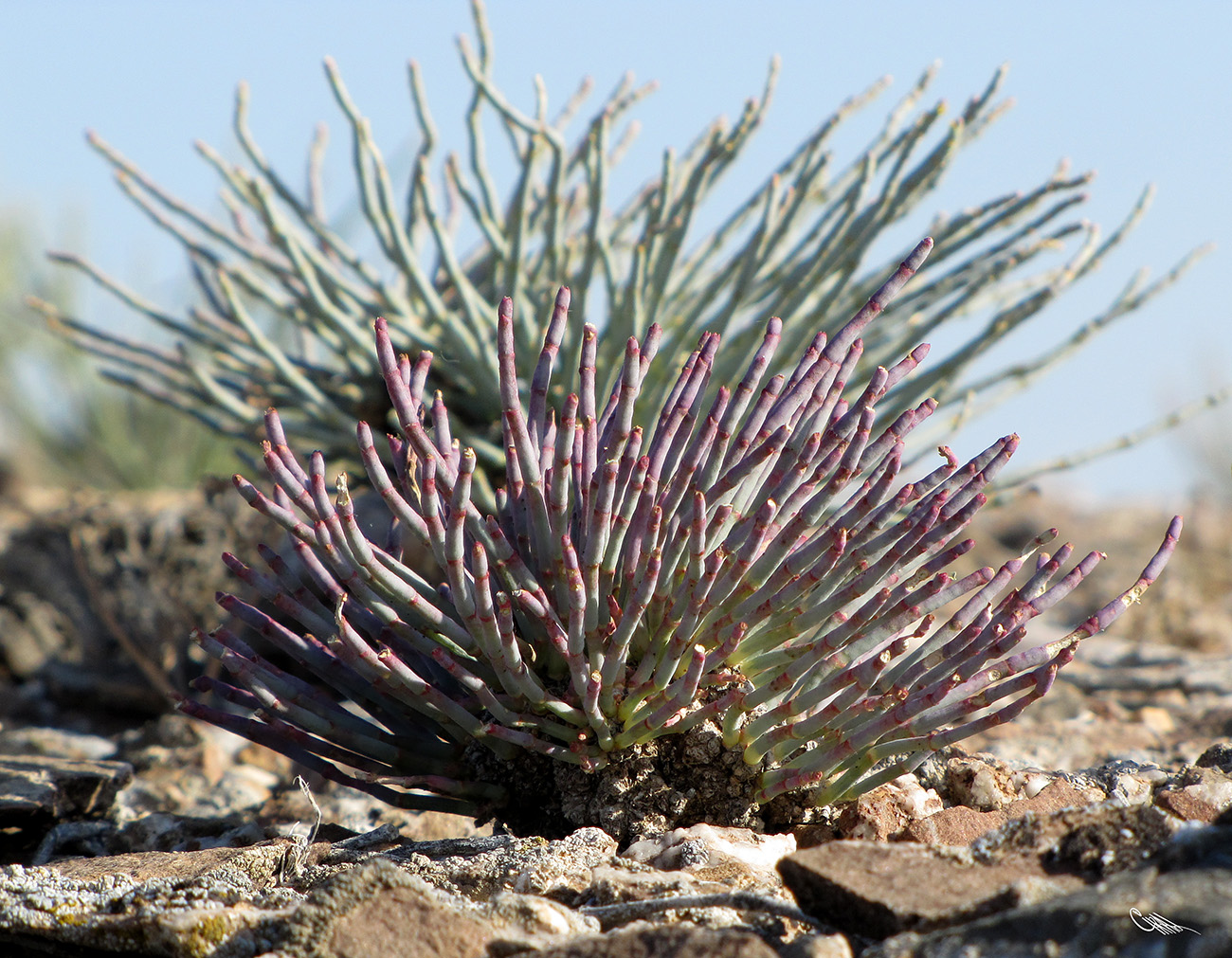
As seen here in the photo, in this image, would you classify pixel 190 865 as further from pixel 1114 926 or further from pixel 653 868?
pixel 1114 926

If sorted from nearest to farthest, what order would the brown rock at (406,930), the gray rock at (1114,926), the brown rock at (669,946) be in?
the gray rock at (1114,926) < the brown rock at (669,946) < the brown rock at (406,930)

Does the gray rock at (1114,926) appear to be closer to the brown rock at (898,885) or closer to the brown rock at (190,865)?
the brown rock at (898,885)

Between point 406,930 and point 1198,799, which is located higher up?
point 1198,799

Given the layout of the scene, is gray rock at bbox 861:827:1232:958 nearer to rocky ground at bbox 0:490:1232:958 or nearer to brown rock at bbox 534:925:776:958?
rocky ground at bbox 0:490:1232:958

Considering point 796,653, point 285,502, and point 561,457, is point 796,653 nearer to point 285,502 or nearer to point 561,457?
point 561,457

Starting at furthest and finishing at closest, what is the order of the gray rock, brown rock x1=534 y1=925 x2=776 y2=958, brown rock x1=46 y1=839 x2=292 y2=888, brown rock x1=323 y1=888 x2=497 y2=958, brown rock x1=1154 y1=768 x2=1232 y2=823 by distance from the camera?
brown rock x1=46 y1=839 x2=292 y2=888 → brown rock x1=1154 y1=768 x2=1232 y2=823 → brown rock x1=323 y1=888 x2=497 y2=958 → brown rock x1=534 y1=925 x2=776 y2=958 → the gray rock

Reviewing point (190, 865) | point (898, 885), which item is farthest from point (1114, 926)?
point (190, 865)

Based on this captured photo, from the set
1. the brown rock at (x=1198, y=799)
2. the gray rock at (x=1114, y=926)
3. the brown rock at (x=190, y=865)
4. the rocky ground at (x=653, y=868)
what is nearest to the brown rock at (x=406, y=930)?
the rocky ground at (x=653, y=868)

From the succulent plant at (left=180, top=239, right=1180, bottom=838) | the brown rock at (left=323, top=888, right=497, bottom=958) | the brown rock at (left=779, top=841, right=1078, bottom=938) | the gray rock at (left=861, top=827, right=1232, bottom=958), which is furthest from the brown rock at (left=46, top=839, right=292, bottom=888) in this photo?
the gray rock at (left=861, top=827, right=1232, bottom=958)

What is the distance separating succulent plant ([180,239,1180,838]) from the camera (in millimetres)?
1835

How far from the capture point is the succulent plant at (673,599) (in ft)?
6.02

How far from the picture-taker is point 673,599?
1921 mm

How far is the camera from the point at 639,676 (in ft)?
6.25

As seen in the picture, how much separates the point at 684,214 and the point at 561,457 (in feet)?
4.68
